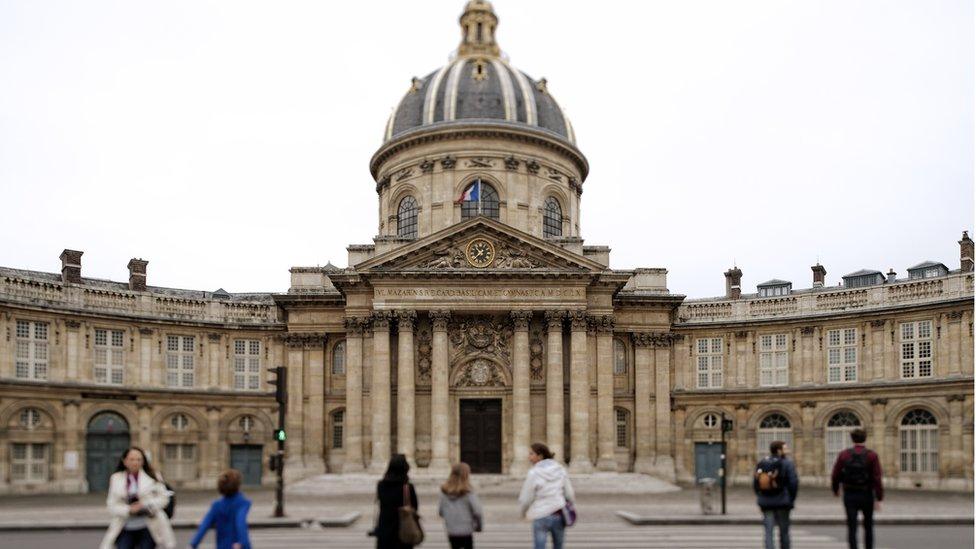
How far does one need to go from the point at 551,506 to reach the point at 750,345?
1741 inches

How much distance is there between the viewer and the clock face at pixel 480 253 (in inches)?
2156

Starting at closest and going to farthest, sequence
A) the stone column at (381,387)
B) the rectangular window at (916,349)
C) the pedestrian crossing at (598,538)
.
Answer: the pedestrian crossing at (598,538) → the stone column at (381,387) → the rectangular window at (916,349)

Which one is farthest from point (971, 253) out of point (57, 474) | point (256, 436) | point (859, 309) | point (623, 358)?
point (57, 474)

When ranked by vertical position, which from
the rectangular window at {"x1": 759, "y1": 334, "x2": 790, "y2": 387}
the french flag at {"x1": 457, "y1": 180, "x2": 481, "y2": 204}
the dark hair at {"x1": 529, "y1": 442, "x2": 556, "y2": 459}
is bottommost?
the dark hair at {"x1": 529, "y1": 442, "x2": 556, "y2": 459}

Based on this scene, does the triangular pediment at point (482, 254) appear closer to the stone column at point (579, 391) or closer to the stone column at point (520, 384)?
the stone column at point (520, 384)

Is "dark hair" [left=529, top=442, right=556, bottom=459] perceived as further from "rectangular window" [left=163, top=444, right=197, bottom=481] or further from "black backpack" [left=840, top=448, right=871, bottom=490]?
"rectangular window" [left=163, top=444, right=197, bottom=481]

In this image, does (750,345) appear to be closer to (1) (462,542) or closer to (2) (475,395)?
(2) (475,395)

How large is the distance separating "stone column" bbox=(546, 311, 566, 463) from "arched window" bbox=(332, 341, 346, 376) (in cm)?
1149

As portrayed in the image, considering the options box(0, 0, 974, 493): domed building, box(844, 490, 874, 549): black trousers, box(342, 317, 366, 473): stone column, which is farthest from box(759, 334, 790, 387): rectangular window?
Answer: box(844, 490, 874, 549): black trousers

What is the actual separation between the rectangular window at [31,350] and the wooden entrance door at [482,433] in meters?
20.4

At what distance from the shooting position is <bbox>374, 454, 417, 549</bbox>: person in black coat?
1614cm

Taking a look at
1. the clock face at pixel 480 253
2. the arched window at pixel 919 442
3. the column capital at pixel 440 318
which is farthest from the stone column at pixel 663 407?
the column capital at pixel 440 318

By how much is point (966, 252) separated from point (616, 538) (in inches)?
1585

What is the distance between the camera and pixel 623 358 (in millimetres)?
59344
